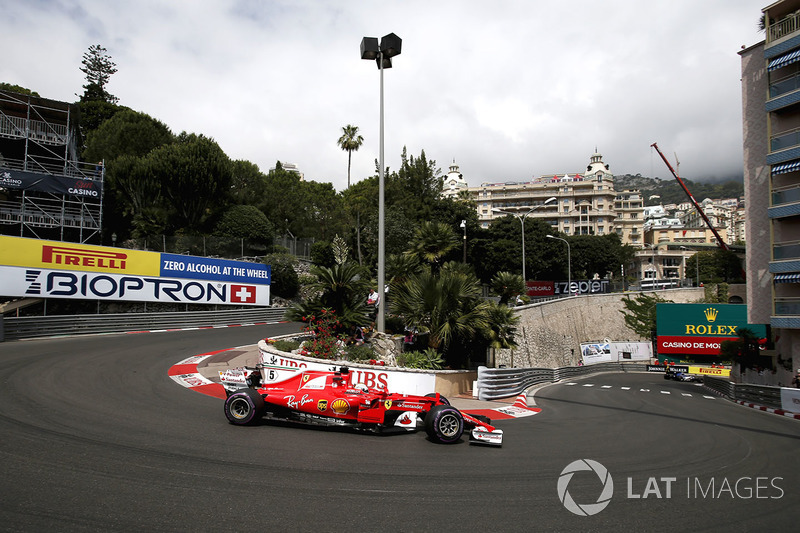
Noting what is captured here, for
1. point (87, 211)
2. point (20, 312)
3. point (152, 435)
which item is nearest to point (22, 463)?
point (152, 435)

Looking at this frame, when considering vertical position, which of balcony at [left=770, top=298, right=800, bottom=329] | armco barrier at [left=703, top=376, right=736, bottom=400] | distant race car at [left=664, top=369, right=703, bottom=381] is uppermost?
balcony at [left=770, top=298, right=800, bottom=329]

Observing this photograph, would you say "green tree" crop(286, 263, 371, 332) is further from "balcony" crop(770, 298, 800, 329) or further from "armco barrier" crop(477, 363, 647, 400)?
"balcony" crop(770, 298, 800, 329)

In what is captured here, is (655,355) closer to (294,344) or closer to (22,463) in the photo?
(294,344)

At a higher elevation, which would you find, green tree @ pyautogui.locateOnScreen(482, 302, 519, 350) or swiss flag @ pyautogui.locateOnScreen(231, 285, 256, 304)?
swiss flag @ pyautogui.locateOnScreen(231, 285, 256, 304)

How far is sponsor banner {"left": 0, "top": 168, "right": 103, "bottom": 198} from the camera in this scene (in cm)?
3206

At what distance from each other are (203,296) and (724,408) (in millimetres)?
27941

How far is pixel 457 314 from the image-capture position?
652 inches

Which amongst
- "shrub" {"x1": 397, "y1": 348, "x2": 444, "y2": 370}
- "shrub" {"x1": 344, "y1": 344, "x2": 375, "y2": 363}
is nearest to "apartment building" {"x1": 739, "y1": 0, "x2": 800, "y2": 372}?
"shrub" {"x1": 397, "y1": 348, "x2": 444, "y2": 370}

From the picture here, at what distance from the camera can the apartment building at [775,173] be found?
23688 mm

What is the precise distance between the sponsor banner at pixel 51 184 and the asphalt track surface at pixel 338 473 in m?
27.2

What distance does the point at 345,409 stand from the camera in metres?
9.05

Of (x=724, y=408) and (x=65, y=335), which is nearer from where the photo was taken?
(x=724, y=408)

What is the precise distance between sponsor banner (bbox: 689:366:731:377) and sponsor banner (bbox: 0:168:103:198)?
162 feet

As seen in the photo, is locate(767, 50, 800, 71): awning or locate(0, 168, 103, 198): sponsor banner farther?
locate(0, 168, 103, 198): sponsor banner
